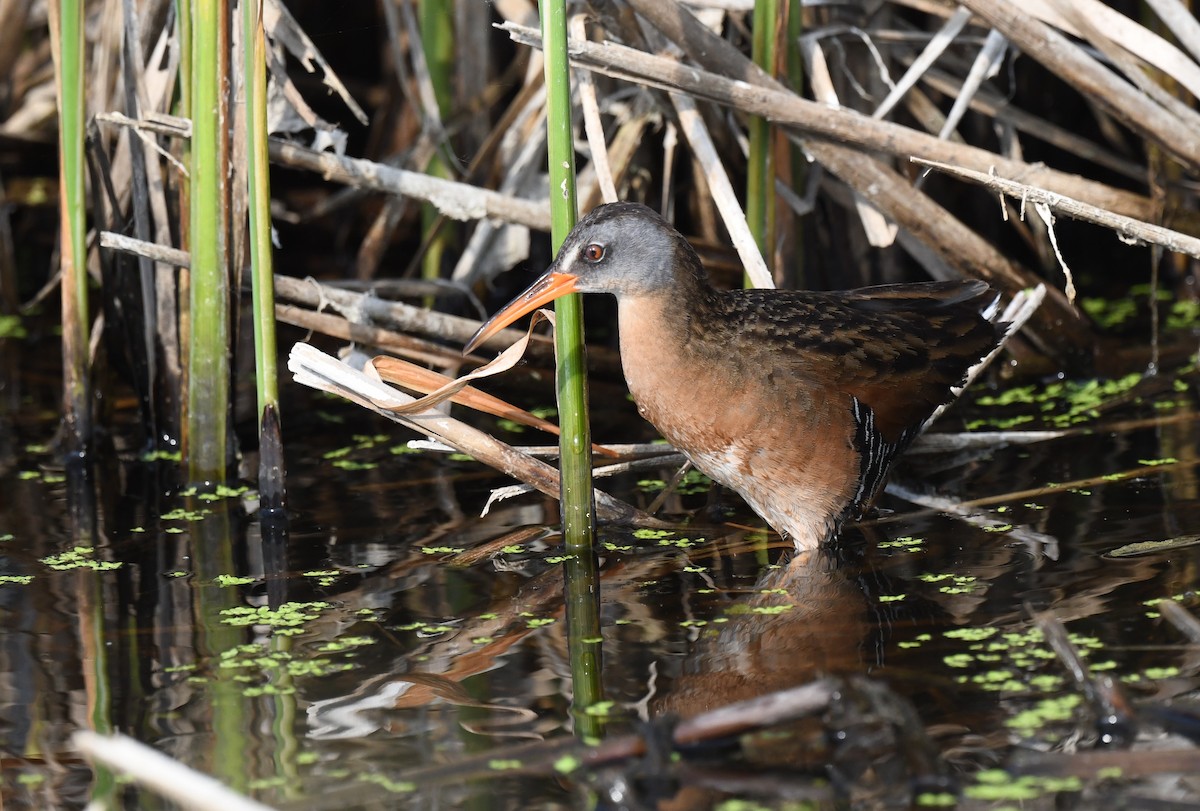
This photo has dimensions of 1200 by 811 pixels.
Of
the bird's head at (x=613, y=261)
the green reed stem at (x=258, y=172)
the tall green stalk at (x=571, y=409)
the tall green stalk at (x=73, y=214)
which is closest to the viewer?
the tall green stalk at (x=571, y=409)

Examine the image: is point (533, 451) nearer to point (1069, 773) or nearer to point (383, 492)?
point (383, 492)

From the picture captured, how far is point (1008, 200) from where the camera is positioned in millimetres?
5148

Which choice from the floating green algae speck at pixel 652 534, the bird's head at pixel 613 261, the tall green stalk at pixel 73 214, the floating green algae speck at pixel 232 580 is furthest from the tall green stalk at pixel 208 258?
the floating green algae speck at pixel 652 534

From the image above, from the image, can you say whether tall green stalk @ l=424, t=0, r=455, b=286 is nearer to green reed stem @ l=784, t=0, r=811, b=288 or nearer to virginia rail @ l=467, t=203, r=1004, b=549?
green reed stem @ l=784, t=0, r=811, b=288

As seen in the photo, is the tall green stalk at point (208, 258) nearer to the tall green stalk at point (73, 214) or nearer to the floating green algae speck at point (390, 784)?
the tall green stalk at point (73, 214)

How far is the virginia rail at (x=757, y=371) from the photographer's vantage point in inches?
126

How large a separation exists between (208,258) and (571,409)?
1.09 meters

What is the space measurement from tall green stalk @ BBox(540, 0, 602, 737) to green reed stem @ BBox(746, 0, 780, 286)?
75cm

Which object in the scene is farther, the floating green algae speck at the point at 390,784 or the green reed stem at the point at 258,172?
the green reed stem at the point at 258,172

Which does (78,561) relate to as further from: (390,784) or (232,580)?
(390,784)

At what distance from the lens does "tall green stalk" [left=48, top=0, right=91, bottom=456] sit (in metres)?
3.56

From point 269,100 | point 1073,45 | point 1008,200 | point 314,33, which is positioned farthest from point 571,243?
point 314,33

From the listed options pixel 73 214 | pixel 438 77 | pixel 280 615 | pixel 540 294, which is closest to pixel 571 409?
pixel 540 294

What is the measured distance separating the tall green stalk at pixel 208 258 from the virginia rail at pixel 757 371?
2.66 feet
